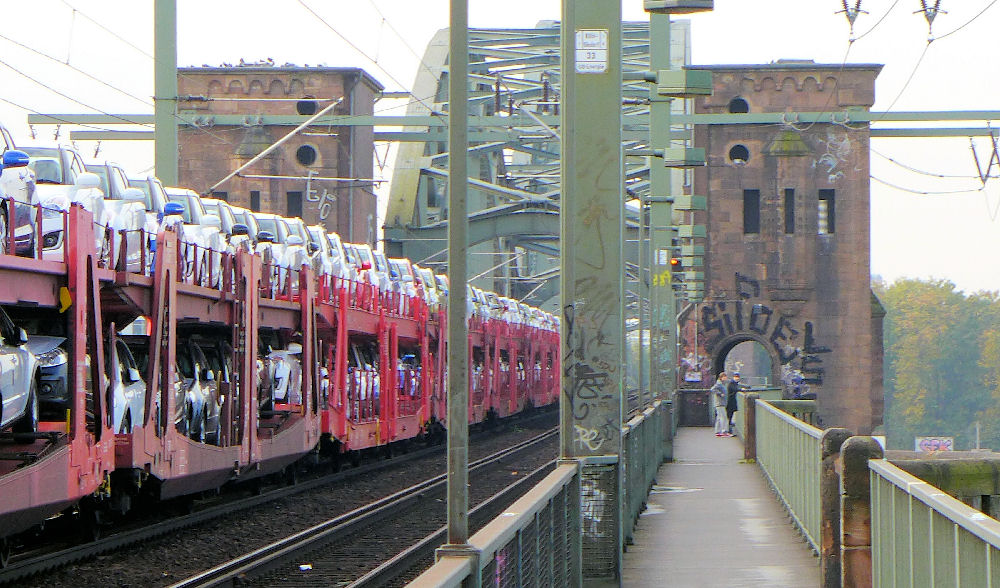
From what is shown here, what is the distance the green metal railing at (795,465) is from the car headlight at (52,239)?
23.6 feet

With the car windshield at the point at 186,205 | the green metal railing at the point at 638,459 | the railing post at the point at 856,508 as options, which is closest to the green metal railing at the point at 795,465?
the railing post at the point at 856,508

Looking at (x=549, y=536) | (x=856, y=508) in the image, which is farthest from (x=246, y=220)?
(x=549, y=536)

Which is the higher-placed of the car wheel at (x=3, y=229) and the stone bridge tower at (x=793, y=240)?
the stone bridge tower at (x=793, y=240)

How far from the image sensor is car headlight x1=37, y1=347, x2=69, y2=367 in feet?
48.9

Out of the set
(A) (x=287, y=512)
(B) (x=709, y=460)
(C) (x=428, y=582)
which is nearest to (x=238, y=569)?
(A) (x=287, y=512)

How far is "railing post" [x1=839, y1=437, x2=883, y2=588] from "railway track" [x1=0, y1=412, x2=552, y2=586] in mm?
6970

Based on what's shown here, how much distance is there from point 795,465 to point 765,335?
4835 centimetres

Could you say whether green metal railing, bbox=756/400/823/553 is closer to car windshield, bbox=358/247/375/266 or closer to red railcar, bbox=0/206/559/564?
red railcar, bbox=0/206/559/564

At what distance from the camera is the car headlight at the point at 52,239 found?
15.3 m

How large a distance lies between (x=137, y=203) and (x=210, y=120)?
30049 millimetres

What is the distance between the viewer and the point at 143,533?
1781cm

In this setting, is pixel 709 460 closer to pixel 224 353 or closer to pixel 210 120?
pixel 224 353

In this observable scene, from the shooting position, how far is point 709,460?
31641 millimetres

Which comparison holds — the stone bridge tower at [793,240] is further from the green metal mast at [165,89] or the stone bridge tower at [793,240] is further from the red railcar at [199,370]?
the green metal mast at [165,89]
